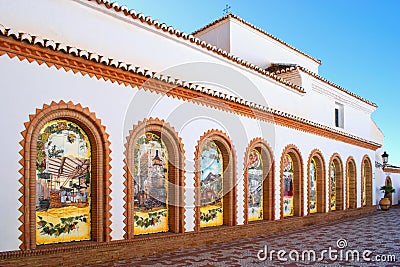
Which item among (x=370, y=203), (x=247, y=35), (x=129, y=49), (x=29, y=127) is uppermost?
(x=247, y=35)

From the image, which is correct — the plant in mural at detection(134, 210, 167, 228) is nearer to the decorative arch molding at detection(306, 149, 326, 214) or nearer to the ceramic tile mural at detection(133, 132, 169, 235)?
the ceramic tile mural at detection(133, 132, 169, 235)

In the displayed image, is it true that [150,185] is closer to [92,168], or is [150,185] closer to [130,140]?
[130,140]

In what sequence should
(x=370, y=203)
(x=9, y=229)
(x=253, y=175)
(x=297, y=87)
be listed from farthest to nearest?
(x=370, y=203), (x=297, y=87), (x=253, y=175), (x=9, y=229)

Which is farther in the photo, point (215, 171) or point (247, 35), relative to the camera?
point (247, 35)

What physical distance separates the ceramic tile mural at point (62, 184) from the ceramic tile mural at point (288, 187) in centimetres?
865

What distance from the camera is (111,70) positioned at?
808 cm

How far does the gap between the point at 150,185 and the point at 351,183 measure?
1430 cm

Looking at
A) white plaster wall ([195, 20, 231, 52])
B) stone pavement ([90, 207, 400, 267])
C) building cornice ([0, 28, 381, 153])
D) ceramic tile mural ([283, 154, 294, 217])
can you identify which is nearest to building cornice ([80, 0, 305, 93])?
building cornice ([0, 28, 381, 153])

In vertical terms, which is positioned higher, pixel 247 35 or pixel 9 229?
pixel 247 35

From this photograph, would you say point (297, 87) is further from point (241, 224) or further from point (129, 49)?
point (129, 49)

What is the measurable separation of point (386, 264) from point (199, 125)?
571cm

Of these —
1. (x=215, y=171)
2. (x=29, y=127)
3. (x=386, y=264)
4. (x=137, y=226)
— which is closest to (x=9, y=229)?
(x=29, y=127)

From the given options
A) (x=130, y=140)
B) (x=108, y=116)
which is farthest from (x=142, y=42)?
(x=130, y=140)

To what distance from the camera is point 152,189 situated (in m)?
9.30
